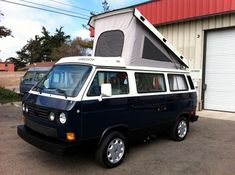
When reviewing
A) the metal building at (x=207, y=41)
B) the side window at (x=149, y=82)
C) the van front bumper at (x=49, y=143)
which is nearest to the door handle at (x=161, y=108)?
the side window at (x=149, y=82)

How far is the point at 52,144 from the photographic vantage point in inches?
192

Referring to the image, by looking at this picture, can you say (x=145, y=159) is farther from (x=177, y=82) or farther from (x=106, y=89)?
(x=177, y=82)

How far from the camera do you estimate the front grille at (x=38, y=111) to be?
17.0 ft

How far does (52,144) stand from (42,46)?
60.2 meters

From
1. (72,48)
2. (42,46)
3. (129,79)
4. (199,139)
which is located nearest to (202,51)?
(199,139)

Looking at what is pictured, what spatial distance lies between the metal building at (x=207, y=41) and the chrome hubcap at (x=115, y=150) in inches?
315

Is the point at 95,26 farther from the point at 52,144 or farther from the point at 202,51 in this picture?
the point at 202,51

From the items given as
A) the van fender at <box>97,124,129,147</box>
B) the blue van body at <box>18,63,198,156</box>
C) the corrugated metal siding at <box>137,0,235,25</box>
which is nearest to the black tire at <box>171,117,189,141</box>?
the blue van body at <box>18,63,198,156</box>

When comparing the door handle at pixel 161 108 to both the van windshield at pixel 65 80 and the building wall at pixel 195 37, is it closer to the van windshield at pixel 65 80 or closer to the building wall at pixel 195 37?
the van windshield at pixel 65 80

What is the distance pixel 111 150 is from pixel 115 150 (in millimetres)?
113

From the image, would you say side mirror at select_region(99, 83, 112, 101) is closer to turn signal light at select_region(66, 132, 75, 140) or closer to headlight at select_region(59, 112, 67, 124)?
headlight at select_region(59, 112, 67, 124)

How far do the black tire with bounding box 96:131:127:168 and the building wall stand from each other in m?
7.78

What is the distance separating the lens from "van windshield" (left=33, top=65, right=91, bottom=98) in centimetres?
516

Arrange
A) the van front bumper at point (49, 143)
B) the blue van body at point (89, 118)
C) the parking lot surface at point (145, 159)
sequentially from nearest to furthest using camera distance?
the van front bumper at point (49, 143) → the blue van body at point (89, 118) → the parking lot surface at point (145, 159)
